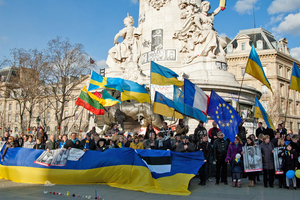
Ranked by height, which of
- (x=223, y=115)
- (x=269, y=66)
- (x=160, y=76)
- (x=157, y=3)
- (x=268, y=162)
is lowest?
(x=268, y=162)

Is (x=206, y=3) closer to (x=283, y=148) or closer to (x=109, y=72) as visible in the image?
(x=109, y=72)

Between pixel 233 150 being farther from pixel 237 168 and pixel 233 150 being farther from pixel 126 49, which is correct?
pixel 126 49

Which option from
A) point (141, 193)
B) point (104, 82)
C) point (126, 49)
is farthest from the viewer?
point (126, 49)

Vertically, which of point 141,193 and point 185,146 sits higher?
point 185,146

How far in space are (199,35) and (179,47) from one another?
154 cm

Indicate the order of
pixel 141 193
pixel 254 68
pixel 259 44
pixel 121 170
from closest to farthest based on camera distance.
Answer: pixel 141 193
pixel 121 170
pixel 254 68
pixel 259 44

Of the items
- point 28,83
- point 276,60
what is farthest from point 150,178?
point 276,60

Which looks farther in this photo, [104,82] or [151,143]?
[104,82]

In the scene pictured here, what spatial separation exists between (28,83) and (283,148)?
23.2 metres

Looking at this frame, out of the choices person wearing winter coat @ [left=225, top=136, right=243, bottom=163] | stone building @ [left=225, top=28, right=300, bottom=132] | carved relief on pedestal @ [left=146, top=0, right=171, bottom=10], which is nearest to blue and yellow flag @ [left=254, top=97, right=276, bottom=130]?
person wearing winter coat @ [left=225, top=136, right=243, bottom=163]

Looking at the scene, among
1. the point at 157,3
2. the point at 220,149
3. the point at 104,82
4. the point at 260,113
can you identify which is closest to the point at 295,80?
the point at 260,113

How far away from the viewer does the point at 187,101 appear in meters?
11.0

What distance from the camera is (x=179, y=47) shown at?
20.5 m

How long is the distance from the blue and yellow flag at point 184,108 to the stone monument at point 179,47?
5.73 metres
